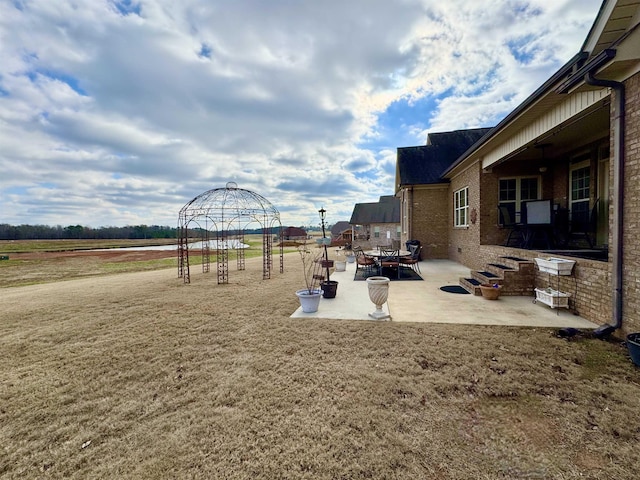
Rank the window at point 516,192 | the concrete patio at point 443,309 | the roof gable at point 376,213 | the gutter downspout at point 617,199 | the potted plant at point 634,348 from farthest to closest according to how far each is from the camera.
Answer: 1. the roof gable at point 376,213
2. the window at point 516,192
3. the concrete patio at point 443,309
4. the gutter downspout at point 617,199
5. the potted plant at point 634,348

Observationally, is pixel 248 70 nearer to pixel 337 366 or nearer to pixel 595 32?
pixel 595 32

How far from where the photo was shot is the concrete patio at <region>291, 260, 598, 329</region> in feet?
14.8

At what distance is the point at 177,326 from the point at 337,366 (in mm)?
3476

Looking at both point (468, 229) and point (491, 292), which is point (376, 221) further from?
point (491, 292)

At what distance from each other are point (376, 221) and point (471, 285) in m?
26.6

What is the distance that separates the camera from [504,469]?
1782 mm

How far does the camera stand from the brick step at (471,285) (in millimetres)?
6207

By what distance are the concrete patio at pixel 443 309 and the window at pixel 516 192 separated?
434 cm

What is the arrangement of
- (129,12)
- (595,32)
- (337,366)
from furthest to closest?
(129,12) → (595,32) → (337,366)

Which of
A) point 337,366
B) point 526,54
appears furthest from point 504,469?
point 526,54

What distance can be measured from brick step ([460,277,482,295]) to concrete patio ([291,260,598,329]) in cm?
22

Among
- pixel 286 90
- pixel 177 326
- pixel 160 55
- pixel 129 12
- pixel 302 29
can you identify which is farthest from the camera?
pixel 286 90

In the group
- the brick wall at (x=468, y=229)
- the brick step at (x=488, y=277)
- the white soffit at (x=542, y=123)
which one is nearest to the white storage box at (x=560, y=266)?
the brick step at (x=488, y=277)

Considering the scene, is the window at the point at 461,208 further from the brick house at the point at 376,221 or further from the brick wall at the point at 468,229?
the brick house at the point at 376,221
